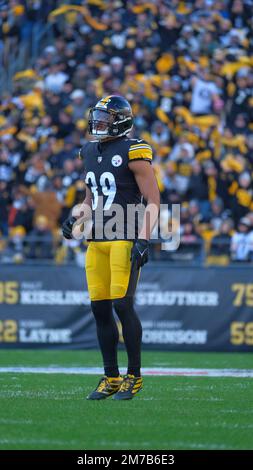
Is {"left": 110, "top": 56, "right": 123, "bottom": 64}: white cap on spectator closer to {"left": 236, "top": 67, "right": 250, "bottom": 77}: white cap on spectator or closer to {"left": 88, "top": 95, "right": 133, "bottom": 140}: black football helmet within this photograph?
{"left": 236, "top": 67, "right": 250, "bottom": 77}: white cap on spectator

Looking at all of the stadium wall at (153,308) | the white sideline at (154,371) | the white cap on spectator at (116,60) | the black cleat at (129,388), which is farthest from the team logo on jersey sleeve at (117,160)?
the white cap on spectator at (116,60)

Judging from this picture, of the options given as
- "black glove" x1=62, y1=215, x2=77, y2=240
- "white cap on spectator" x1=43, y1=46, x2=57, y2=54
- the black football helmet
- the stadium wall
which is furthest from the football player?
"white cap on spectator" x1=43, y1=46, x2=57, y2=54

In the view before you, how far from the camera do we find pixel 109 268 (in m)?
6.99

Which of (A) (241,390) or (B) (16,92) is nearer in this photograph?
(A) (241,390)

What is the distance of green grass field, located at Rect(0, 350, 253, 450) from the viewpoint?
515 centimetres

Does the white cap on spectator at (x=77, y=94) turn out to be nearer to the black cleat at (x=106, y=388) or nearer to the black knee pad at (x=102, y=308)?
the black knee pad at (x=102, y=308)

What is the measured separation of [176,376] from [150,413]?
2821mm

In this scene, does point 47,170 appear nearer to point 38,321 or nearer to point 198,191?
point 198,191

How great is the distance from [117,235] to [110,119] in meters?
0.81

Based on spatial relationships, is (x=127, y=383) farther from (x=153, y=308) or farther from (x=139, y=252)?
(x=153, y=308)

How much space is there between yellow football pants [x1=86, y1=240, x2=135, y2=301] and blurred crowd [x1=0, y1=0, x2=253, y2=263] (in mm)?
6076

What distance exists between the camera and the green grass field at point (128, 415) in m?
5.15

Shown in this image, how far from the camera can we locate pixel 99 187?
703cm
